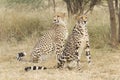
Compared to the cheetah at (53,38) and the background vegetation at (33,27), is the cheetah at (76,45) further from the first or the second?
the background vegetation at (33,27)

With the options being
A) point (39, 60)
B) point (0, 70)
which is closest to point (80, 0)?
point (39, 60)

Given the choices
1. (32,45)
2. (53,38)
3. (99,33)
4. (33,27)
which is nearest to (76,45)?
(53,38)

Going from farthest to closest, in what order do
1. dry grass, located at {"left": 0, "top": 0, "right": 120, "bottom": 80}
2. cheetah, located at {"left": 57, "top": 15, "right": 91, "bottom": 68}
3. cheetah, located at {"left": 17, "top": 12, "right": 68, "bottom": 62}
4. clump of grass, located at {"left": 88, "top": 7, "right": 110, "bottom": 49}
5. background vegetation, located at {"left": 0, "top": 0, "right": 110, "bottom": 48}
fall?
1. background vegetation, located at {"left": 0, "top": 0, "right": 110, "bottom": 48}
2. clump of grass, located at {"left": 88, "top": 7, "right": 110, "bottom": 49}
3. cheetah, located at {"left": 17, "top": 12, "right": 68, "bottom": 62}
4. cheetah, located at {"left": 57, "top": 15, "right": 91, "bottom": 68}
5. dry grass, located at {"left": 0, "top": 0, "right": 120, "bottom": 80}

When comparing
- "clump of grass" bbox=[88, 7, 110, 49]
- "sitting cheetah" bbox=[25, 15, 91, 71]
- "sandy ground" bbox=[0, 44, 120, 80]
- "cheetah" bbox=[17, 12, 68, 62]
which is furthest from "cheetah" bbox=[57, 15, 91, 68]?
"clump of grass" bbox=[88, 7, 110, 49]

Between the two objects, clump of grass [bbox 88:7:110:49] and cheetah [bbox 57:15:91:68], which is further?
clump of grass [bbox 88:7:110:49]

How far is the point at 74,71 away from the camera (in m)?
6.19

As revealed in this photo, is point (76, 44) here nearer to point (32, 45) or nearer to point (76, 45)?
point (76, 45)

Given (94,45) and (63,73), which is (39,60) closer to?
(63,73)

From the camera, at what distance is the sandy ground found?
5.77 metres

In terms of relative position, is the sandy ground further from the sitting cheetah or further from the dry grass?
the sitting cheetah

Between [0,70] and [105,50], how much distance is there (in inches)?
97.7

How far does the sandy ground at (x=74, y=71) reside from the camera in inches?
227

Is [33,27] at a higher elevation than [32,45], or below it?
higher

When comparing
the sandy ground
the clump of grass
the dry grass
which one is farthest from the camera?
the clump of grass
